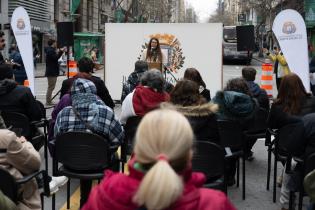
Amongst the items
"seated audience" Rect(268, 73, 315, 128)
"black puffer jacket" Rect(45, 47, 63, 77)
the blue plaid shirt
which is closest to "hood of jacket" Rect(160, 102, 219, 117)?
the blue plaid shirt

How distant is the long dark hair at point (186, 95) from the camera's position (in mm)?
4734

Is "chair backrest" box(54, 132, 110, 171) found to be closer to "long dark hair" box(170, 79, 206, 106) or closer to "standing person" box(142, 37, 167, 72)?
"long dark hair" box(170, 79, 206, 106)

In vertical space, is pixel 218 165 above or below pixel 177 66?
below

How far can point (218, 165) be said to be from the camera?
4418 mm

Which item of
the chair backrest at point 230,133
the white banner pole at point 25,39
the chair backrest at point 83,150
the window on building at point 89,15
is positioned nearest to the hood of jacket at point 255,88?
the chair backrest at point 230,133

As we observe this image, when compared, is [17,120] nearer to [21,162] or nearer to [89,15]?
[21,162]

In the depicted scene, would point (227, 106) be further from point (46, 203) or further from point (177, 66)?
point (177, 66)

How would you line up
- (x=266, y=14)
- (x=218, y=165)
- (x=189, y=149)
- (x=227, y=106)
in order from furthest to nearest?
(x=266, y=14) → (x=227, y=106) → (x=218, y=165) → (x=189, y=149)

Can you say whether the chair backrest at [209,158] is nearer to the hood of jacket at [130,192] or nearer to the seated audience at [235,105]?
the seated audience at [235,105]

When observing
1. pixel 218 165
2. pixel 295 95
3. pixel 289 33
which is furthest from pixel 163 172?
pixel 289 33

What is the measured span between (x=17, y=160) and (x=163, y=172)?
7.15 feet

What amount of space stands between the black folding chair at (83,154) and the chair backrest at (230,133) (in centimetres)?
160

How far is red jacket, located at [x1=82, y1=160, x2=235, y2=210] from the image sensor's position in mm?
2023

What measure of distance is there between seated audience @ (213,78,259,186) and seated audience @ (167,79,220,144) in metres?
1.49
